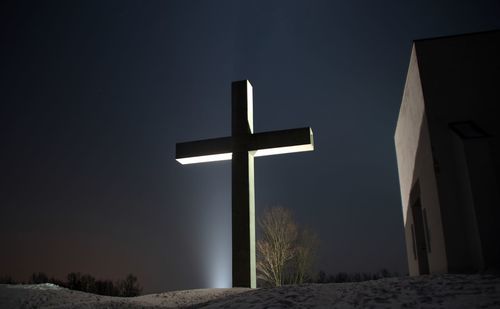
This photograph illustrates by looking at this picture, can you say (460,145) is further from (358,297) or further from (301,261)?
(301,261)

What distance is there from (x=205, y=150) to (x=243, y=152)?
1205 mm

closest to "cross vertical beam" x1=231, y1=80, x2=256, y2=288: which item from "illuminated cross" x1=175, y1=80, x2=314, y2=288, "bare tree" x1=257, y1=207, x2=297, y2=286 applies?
"illuminated cross" x1=175, y1=80, x2=314, y2=288

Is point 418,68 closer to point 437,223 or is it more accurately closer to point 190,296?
point 437,223

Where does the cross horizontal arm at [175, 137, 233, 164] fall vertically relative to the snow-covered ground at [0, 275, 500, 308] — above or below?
above

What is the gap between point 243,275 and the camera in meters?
10.2

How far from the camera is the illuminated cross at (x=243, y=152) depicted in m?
10.4

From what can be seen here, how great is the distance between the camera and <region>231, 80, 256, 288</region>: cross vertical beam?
33.8 feet

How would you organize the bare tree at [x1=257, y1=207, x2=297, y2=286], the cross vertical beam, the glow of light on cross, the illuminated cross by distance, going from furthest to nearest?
the bare tree at [x1=257, y1=207, x2=297, y2=286]
the glow of light on cross
the illuminated cross
the cross vertical beam

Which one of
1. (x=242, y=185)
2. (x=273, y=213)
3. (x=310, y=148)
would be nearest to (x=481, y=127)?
(x=310, y=148)

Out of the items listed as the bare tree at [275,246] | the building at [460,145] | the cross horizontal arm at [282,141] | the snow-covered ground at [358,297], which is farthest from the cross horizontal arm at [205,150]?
the bare tree at [275,246]

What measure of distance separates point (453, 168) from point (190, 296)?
256 inches

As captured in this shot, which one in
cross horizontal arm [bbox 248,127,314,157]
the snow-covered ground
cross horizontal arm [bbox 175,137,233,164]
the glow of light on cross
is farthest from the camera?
the glow of light on cross

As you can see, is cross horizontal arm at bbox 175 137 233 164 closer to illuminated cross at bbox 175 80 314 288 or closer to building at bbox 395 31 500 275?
illuminated cross at bbox 175 80 314 288

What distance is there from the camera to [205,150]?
11930mm
